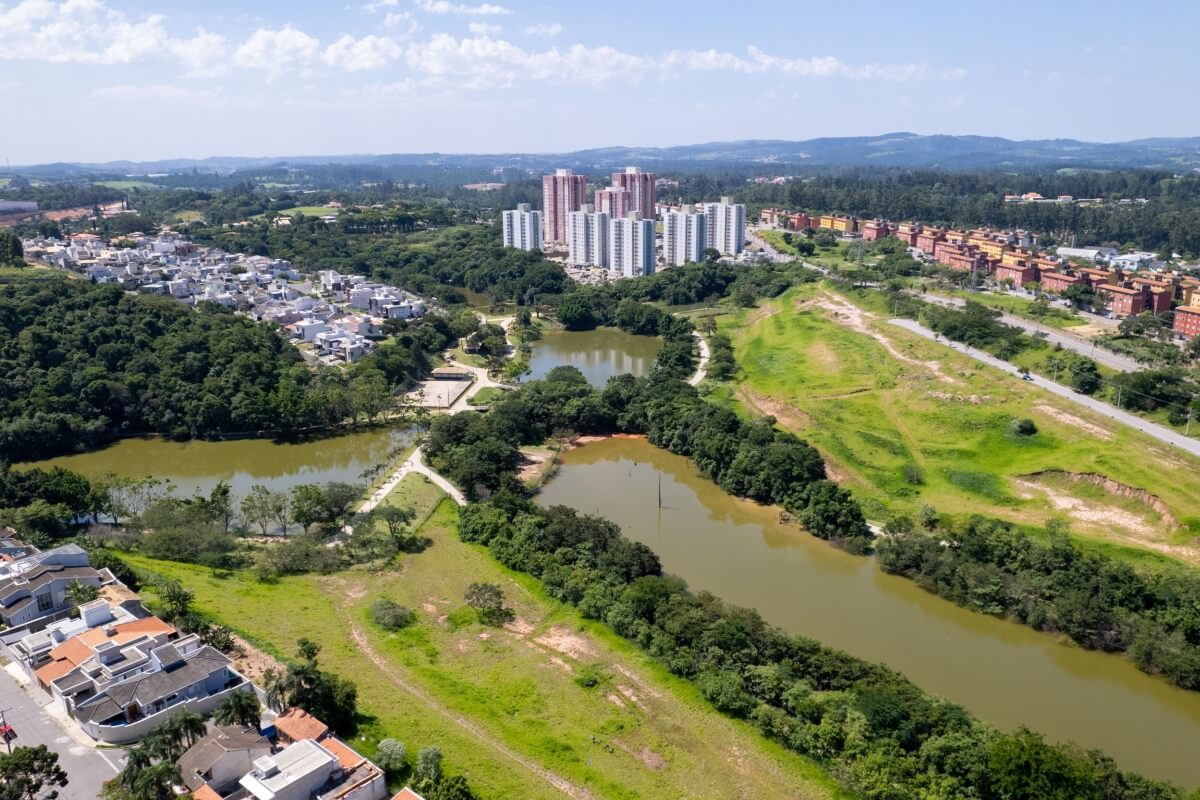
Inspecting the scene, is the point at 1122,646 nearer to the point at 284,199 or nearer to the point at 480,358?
the point at 480,358

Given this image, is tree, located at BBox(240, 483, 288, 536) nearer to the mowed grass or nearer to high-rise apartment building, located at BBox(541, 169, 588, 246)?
the mowed grass

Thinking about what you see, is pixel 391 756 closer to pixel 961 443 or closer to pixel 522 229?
pixel 961 443

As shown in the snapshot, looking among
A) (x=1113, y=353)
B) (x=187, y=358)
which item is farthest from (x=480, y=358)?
(x=1113, y=353)

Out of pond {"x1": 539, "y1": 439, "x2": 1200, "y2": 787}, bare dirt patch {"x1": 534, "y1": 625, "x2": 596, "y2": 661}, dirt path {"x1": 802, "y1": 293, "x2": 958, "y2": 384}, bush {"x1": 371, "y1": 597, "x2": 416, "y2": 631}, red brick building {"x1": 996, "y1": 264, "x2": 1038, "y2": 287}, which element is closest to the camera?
pond {"x1": 539, "y1": 439, "x2": 1200, "y2": 787}

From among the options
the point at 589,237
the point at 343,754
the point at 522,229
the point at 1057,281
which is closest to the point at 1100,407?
the point at 1057,281

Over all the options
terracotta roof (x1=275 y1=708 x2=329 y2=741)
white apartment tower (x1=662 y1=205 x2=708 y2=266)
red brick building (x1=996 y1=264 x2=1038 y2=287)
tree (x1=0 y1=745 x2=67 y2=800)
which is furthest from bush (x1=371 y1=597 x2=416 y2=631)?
white apartment tower (x1=662 y1=205 x2=708 y2=266)
